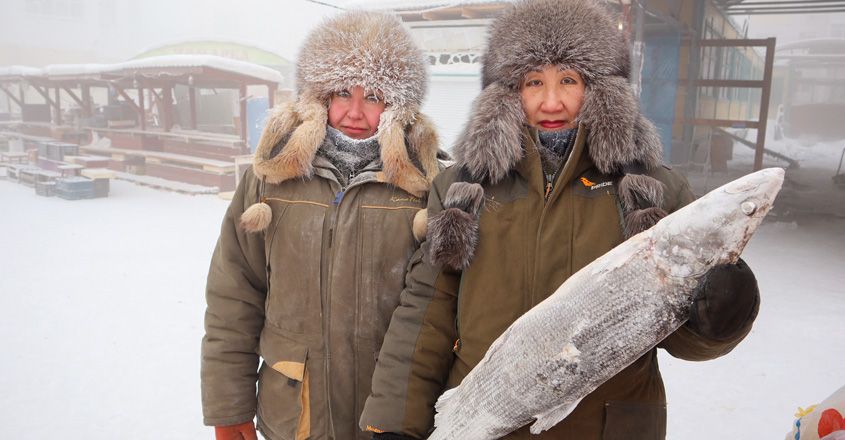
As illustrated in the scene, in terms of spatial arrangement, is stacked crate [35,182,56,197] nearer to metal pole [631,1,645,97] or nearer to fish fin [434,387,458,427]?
metal pole [631,1,645,97]

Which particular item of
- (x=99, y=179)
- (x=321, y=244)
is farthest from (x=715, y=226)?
(x=99, y=179)

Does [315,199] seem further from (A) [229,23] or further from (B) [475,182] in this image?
(A) [229,23]

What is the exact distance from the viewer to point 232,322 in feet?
6.00

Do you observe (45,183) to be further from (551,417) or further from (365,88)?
(551,417)

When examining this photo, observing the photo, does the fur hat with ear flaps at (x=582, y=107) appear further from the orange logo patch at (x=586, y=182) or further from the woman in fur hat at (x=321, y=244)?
the woman in fur hat at (x=321, y=244)

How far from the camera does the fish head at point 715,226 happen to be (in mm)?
1122

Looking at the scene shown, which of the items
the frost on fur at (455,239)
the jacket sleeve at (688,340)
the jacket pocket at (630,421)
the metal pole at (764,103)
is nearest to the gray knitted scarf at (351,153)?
the frost on fur at (455,239)

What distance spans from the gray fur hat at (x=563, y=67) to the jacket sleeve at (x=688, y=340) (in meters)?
0.09

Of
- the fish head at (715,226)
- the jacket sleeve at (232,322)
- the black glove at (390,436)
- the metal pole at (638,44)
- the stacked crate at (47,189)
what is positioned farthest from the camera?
the stacked crate at (47,189)

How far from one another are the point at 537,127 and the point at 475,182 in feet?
0.78

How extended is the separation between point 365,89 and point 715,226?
3.85ft

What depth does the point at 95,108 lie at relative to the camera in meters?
13.5

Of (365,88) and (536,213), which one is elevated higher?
(365,88)

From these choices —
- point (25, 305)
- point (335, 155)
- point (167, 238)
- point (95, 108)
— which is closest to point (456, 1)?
point (167, 238)
